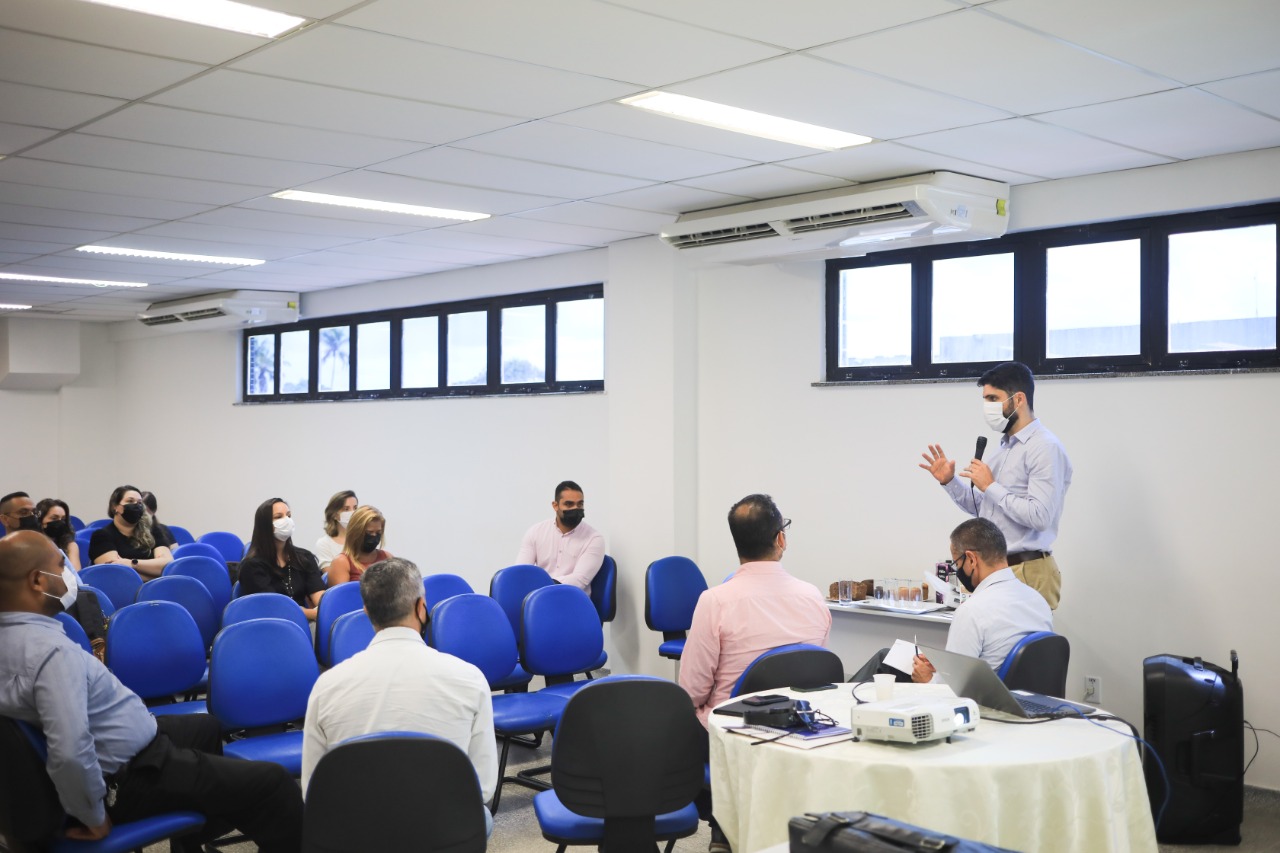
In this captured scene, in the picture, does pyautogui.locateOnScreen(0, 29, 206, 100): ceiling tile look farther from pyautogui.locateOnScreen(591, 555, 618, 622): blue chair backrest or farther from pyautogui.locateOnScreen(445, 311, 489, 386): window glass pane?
pyautogui.locateOnScreen(445, 311, 489, 386): window glass pane

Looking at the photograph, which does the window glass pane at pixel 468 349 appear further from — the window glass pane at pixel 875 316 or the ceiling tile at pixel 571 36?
the ceiling tile at pixel 571 36

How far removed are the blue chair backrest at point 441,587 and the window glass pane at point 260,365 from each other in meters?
6.36

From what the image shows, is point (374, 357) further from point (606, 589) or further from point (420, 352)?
point (606, 589)

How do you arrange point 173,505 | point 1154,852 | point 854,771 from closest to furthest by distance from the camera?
point 854,771 < point 1154,852 < point 173,505

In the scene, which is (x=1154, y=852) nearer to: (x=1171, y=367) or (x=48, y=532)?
(x=1171, y=367)

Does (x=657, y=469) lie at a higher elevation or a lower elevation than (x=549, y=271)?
lower

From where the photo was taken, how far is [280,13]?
3543 millimetres

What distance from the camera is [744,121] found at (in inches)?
192

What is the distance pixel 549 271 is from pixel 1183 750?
5.70m

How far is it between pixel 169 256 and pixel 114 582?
3063 millimetres

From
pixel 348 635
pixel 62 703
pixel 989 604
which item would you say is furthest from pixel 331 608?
pixel 989 604

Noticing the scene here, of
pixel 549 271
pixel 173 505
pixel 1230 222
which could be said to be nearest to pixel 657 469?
pixel 549 271

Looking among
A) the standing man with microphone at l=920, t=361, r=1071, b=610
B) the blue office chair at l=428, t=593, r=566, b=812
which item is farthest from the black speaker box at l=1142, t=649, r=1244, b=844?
the blue office chair at l=428, t=593, r=566, b=812

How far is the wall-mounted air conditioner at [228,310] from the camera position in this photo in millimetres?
10766
